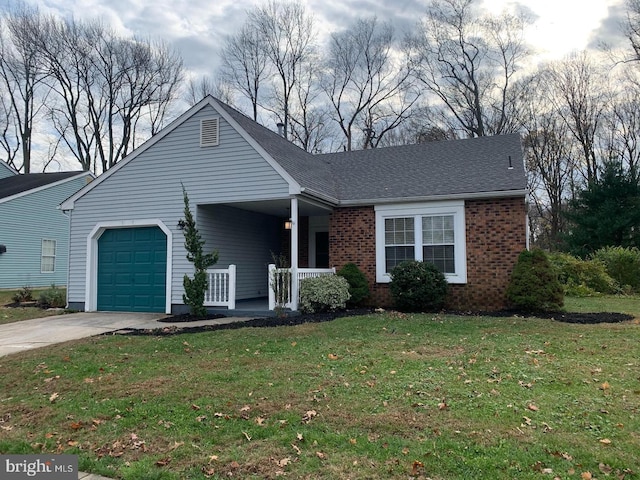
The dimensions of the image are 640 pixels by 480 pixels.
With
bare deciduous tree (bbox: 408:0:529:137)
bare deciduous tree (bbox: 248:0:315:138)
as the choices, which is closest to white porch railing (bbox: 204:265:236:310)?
bare deciduous tree (bbox: 248:0:315:138)

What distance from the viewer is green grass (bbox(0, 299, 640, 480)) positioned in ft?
11.0

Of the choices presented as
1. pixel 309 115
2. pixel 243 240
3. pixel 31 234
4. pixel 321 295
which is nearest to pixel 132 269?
pixel 243 240

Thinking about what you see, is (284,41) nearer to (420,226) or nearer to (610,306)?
(420,226)

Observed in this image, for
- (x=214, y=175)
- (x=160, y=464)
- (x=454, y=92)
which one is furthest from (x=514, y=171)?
(x=454, y=92)

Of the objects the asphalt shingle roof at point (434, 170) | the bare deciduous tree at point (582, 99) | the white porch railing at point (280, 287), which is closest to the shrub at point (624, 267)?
→ the asphalt shingle roof at point (434, 170)

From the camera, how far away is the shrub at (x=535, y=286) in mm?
10289

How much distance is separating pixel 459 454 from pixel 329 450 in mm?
978

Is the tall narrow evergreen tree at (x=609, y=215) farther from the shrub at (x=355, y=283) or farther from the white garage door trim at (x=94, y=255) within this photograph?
the white garage door trim at (x=94, y=255)

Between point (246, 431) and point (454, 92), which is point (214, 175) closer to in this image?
point (246, 431)

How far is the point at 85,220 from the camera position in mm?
13391

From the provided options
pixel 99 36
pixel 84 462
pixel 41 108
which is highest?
pixel 99 36

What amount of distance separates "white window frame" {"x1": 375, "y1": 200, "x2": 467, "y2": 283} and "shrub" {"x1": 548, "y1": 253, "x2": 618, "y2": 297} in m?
6.55

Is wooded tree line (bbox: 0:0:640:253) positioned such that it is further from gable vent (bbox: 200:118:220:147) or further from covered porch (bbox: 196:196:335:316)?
gable vent (bbox: 200:118:220:147)

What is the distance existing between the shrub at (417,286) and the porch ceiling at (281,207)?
9.59ft
